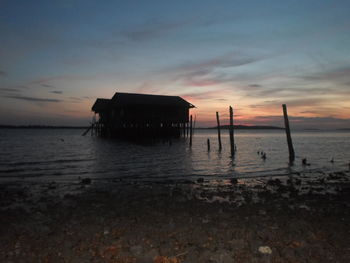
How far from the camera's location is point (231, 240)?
15.6 feet

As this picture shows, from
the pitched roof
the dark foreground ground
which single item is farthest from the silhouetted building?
the dark foreground ground

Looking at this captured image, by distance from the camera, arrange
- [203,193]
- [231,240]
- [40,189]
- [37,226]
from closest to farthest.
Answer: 1. [231,240]
2. [37,226]
3. [203,193]
4. [40,189]

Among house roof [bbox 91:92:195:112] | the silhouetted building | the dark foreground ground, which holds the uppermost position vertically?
house roof [bbox 91:92:195:112]

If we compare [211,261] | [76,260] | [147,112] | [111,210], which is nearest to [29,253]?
[76,260]

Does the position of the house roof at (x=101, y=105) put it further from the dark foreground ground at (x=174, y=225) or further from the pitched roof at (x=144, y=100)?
the dark foreground ground at (x=174, y=225)

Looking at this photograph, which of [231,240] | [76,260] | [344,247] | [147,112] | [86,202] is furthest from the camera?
[147,112]

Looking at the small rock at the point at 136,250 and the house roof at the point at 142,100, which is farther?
the house roof at the point at 142,100

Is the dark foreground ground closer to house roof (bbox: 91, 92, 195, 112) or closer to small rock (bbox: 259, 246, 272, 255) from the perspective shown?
small rock (bbox: 259, 246, 272, 255)

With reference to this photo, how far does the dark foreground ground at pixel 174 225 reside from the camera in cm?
425

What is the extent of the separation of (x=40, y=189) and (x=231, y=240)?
8.17 m

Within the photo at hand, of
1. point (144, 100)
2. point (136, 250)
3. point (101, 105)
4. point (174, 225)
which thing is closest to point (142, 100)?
point (144, 100)

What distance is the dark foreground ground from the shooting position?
425 centimetres

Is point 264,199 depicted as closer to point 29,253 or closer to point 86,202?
point 86,202

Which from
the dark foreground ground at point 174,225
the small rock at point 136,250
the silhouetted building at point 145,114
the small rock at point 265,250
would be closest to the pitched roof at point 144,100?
the silhouetted building at point 145,114
